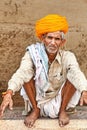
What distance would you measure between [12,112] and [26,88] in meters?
0.53

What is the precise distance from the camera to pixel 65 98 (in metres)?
4.61

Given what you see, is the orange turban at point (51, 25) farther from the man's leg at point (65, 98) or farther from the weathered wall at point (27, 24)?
the weathered wall at point (27, 24)

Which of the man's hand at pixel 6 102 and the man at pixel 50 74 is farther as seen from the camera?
the man at pixel 50 74

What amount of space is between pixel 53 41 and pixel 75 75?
404mm

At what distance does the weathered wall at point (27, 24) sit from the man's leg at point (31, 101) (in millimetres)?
1351

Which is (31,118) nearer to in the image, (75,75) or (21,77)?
(21,77)

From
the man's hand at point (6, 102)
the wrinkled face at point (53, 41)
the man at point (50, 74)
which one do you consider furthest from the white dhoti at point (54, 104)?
the man's hand at point (6, 102)

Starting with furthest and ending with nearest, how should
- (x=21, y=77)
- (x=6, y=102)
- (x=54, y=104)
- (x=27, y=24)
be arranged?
(x=27, y=24) < (x=54, y=104) < (x=21, y=77) < (x=6, y=102)

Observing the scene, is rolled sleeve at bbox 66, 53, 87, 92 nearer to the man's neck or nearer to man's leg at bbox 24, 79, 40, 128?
the man's neck

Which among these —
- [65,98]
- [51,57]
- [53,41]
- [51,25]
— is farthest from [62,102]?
[51,25]

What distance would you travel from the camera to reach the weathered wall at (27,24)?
5.73m

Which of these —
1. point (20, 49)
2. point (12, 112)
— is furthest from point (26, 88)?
point (20, 49)

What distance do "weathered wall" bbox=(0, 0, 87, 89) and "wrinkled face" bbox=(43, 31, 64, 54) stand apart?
1260 mm

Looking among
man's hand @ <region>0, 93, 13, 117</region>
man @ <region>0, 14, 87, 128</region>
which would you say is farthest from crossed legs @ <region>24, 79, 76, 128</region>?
man's hand @ <region>0, 93, 13, 117</region>
